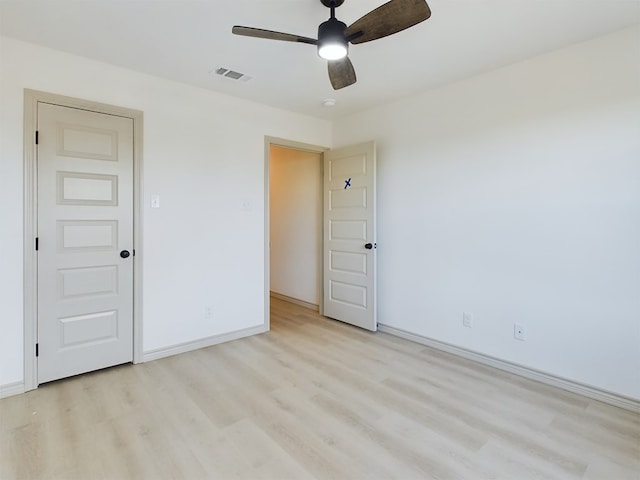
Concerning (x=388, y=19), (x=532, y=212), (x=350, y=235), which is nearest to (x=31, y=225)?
(x=388, y=19)

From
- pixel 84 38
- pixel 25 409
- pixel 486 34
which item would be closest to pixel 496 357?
pixel 486 34

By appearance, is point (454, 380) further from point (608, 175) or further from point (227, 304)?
point (227, 304)

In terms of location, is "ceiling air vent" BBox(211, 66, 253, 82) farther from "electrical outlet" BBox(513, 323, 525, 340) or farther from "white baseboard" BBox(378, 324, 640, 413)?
"electrical outlet" BBox(513, 323, 525, 340)

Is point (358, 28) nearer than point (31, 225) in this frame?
Yes

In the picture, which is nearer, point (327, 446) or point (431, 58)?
point (327, 446)

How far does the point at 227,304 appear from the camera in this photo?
3.59 meters

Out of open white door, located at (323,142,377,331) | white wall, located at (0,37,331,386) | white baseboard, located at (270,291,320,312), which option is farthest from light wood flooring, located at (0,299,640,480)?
white baseboard, located at (270,291,320,312)

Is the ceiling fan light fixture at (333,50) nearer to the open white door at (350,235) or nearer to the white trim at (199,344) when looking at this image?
the open white door at (350,235)

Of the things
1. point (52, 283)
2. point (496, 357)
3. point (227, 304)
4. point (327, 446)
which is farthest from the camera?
point (227, 304)

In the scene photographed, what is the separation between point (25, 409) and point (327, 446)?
6.60ft

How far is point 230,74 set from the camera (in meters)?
3.00

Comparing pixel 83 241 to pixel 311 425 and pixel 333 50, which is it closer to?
pixel 311 425

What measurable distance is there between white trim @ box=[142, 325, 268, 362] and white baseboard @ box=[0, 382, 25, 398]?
2.68 ft

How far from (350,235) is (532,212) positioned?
1.88 metres
